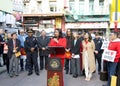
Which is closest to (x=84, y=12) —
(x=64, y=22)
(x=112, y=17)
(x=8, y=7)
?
(x=64, y=22)

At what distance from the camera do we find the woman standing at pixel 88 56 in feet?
42.0

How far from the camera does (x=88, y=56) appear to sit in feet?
42.4

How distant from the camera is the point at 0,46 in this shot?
15727 millimetres

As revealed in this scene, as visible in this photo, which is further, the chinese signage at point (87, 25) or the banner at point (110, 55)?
the chinese signage at point (87, 25)

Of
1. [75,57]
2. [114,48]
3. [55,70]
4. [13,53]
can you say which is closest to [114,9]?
[114,48]

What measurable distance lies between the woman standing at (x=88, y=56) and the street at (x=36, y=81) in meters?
0.35

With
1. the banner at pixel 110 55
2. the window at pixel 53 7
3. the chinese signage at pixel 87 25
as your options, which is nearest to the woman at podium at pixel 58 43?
the banner at pixel 110 55

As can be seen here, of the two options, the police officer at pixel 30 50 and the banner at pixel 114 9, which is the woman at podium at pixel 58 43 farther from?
the police officer at pixel 30 50

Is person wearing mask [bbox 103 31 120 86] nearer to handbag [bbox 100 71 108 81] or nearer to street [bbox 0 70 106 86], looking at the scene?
handbag [bbox 100 71 108 81]

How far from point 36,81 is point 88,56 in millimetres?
2274

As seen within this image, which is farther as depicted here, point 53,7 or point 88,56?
point 53,7

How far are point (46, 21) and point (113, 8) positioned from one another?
121 feet

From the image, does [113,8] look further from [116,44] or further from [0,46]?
[0,46]

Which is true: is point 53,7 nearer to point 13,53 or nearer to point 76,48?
point 13,53
